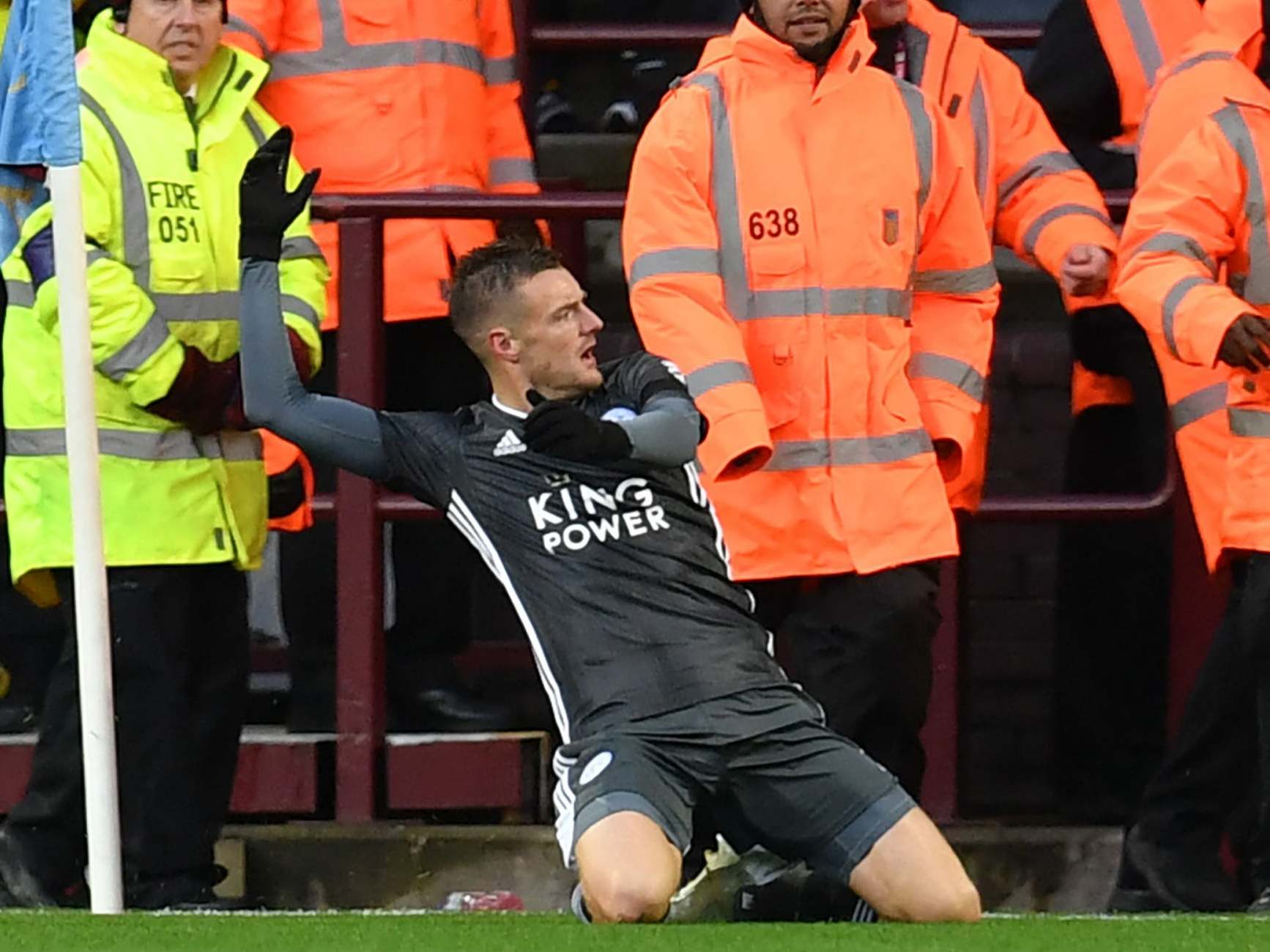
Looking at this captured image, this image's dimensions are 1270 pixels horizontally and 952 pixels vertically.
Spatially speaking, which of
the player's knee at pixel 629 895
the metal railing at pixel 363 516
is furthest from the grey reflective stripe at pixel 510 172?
the player's knee at pixel 629 895

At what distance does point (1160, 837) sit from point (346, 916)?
1.63 metres

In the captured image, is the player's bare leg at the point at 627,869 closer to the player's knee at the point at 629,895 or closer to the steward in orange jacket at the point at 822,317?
the player's knee at the point at 629,895

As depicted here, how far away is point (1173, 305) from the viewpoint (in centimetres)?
683

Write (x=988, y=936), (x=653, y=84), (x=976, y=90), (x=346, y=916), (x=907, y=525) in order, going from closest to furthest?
(x=988, y=936), (x=346, y=916), (x=907, y=525), (x=976, y=90), (x=653, y=84)

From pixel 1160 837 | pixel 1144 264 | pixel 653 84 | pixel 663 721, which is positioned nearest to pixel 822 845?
pixel 663 721

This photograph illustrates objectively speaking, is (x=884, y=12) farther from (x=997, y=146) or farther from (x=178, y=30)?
(x=178, y=30)

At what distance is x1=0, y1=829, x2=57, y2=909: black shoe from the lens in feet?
23.7

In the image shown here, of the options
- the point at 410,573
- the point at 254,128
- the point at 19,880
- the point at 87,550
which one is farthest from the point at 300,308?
the point at 19,880

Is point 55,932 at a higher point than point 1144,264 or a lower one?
lower

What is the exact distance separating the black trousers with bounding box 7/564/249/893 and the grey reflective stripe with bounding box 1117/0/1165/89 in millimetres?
2115

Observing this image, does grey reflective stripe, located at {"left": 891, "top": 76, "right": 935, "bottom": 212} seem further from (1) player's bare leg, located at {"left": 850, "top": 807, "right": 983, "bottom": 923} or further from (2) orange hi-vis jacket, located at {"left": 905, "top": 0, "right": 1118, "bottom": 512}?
(1) player's bare leg, located at {"left": 850, "top": 807, "right": 983, "bottom": 923}

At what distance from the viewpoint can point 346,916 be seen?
655 centimetres

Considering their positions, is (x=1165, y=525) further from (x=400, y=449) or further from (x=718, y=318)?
(x=400, y=449)

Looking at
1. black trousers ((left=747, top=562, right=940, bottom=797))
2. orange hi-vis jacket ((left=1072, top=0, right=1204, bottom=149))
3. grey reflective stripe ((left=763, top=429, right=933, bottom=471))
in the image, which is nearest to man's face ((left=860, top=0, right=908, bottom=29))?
orange hi-vis jacket ((left=1072, top=0, right=1204, bottom=149))
